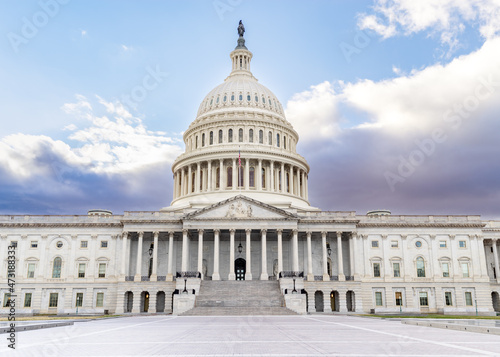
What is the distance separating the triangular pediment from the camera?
66.2 meters

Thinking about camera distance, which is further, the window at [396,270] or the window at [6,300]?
the window at [396,270]

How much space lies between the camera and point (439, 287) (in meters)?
68.8

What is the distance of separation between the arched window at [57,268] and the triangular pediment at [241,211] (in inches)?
833

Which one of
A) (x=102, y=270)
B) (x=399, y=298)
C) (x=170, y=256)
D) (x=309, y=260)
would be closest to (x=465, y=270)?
(x=399, y=298)

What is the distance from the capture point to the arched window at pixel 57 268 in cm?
6881

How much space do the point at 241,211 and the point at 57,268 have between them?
28.7 m

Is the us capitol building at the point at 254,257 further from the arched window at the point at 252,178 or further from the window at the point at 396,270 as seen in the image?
the arched window at the point at 252,178

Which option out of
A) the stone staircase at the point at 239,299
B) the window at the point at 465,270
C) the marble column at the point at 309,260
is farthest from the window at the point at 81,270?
the window at the point at 465,270

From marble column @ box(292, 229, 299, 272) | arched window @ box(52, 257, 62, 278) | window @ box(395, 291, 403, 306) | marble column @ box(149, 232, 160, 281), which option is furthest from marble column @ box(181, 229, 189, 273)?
window @ box(395, 291, 403, 306)

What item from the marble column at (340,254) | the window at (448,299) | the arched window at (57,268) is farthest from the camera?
the arched window at (57,268)

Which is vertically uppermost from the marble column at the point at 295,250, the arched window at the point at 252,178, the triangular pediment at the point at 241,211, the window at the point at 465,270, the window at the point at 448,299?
the arched window at the point at 252,178

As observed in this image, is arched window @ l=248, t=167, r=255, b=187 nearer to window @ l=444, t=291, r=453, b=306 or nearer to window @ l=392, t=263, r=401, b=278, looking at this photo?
window @ l=392, t=263, r=401, b=278

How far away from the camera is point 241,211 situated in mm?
66562

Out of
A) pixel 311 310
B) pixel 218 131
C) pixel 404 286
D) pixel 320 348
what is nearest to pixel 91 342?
pixel 320 348
